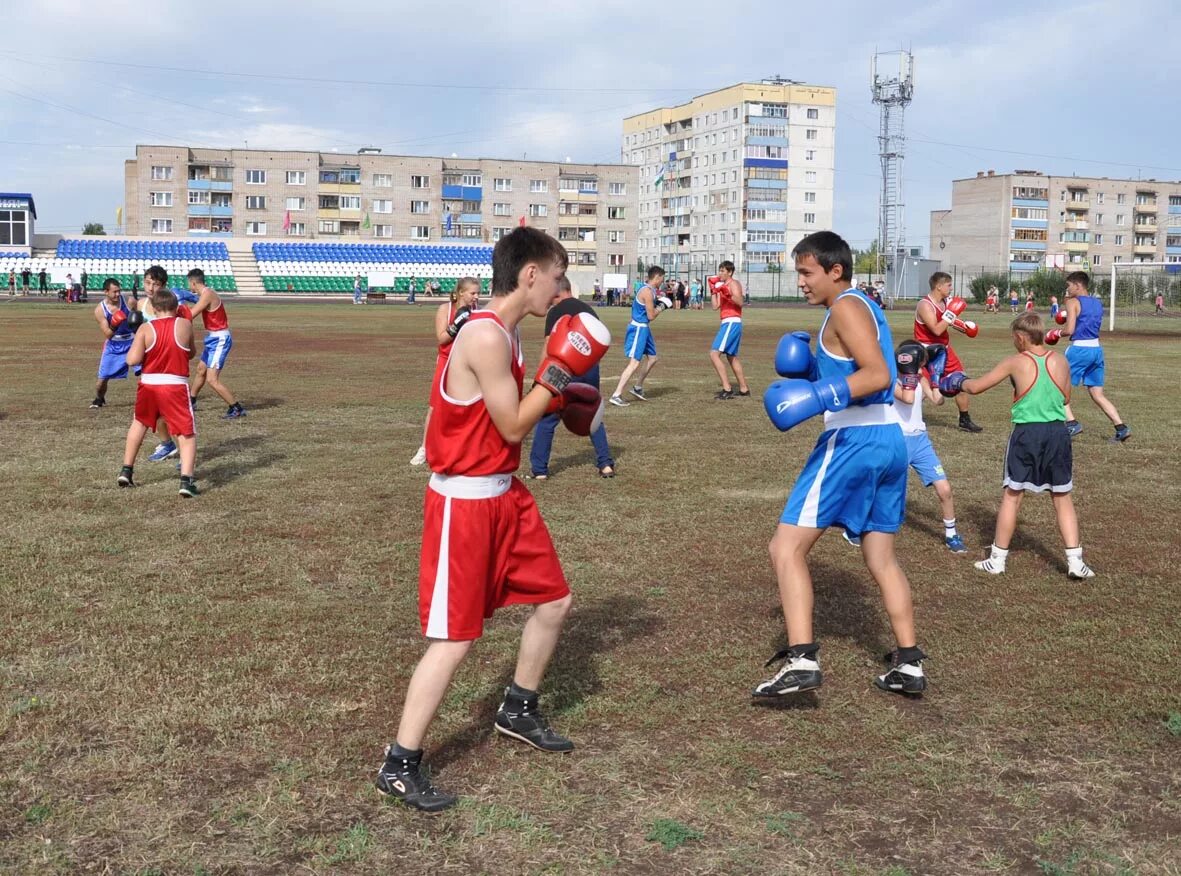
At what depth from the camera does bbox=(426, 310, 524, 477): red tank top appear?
3885mm

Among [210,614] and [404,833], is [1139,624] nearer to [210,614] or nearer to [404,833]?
[404,833]

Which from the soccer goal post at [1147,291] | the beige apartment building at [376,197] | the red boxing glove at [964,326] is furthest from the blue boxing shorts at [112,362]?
the beige apartment building at [376,197]

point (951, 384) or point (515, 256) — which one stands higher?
point (515, 256)

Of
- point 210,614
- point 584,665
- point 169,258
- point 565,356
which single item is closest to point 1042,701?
point 584,665

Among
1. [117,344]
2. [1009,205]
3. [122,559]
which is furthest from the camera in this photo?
[1009,205]

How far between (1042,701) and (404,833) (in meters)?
2.88

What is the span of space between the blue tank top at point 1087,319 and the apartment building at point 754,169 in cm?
10026

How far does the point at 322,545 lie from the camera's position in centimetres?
765

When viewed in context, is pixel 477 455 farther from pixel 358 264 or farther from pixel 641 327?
pixel 358 264

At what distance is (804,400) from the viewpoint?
4516mm

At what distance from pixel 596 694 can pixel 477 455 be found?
5.23 feet

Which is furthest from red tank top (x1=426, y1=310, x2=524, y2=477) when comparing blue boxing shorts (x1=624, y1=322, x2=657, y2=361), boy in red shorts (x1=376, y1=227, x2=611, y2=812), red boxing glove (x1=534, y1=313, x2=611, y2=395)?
blue boxing shorts (x1=624, y1=322, x2=657, y2=361)

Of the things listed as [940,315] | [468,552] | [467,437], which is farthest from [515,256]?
[940,315]

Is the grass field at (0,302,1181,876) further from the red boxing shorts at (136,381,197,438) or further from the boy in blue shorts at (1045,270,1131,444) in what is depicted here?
the boy in blue shorts at (1045,270,1131,444)
